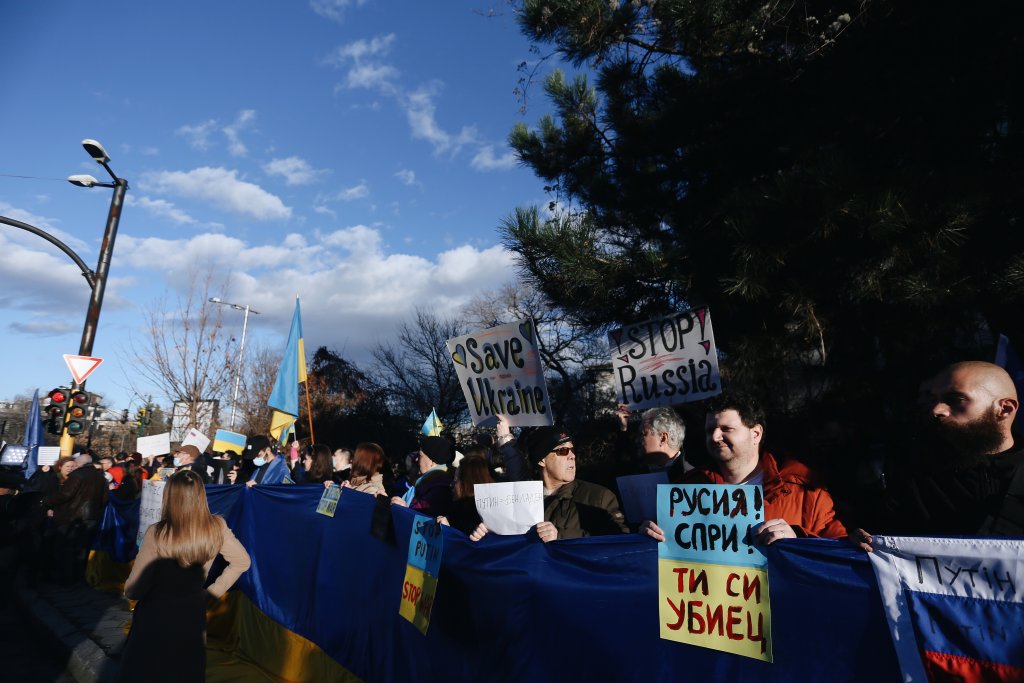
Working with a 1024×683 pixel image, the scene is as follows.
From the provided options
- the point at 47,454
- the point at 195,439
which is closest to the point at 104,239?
the point at 195,439

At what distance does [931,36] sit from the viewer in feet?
15.7

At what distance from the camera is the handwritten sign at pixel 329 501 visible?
17.2 ft

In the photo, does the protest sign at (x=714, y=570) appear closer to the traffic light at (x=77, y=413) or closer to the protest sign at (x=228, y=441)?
the protest sign at (x=228, y=441)

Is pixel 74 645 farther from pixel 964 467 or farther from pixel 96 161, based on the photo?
pixel 96 161

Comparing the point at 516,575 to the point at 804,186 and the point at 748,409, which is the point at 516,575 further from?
the point at 804,186

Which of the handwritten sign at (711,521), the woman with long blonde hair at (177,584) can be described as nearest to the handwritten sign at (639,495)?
the handwritten sign at (711,521)

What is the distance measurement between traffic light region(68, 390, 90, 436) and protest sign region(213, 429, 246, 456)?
10.3ft

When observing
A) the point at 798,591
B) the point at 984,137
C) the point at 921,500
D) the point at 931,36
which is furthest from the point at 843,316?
the point at 798,591

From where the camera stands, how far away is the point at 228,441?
12.2m

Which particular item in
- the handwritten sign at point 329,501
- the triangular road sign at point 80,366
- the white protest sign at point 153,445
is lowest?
the handwritten sign at point 329,501

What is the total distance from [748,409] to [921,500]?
2.81ft

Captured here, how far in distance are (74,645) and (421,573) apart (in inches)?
176

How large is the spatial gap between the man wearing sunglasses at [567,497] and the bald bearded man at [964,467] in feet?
4.97

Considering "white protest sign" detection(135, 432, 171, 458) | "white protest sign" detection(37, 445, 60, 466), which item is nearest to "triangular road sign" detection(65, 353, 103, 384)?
"white protest sign" detection(135, 432, 171, 458)
